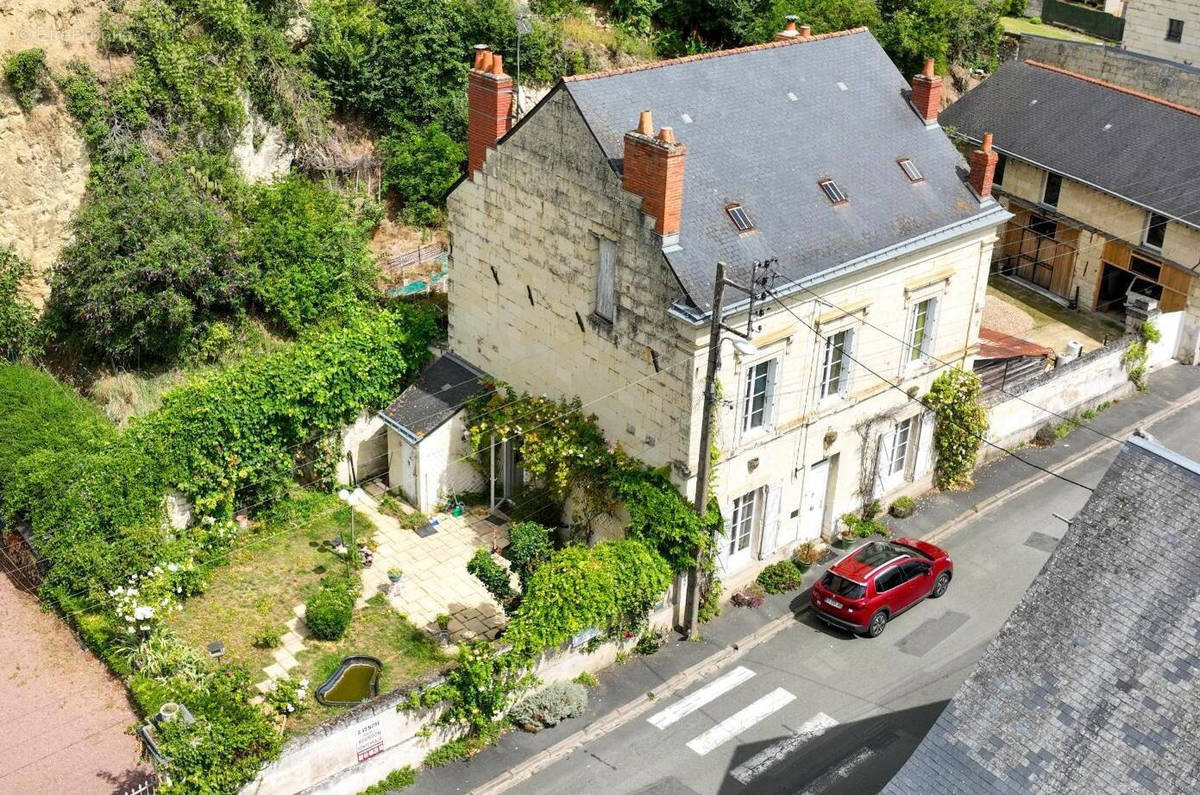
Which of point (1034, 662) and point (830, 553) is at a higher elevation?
point (1034, 662)

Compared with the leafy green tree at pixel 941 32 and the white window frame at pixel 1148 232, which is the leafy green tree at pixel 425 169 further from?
the white window frame at pixel 1148 232

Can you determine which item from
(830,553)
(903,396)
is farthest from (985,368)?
(830,553)

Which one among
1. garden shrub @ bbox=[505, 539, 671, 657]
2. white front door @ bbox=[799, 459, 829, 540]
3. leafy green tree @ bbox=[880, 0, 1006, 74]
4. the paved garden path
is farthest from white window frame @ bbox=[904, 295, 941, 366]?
leafy green tree @ bbox=[880, 0, 1006, 74]

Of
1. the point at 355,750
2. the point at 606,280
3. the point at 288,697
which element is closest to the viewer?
the point at 355,750

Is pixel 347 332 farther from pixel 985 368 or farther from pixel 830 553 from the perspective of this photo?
pixel 985 368

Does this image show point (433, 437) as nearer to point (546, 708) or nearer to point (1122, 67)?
point (546, 708)

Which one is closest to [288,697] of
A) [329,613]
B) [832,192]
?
[329,613]
